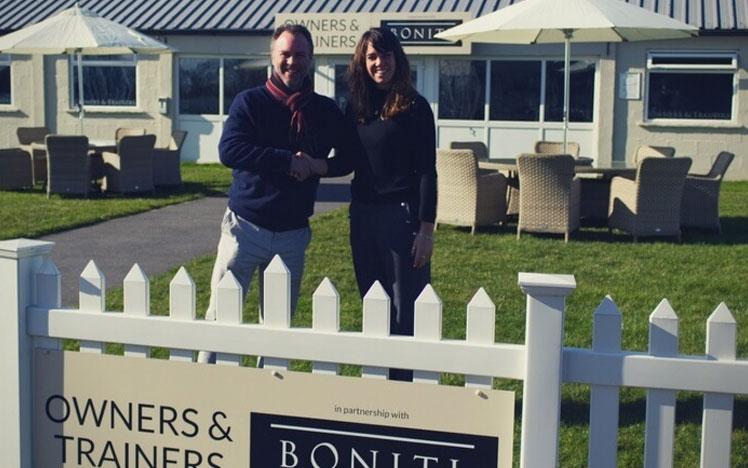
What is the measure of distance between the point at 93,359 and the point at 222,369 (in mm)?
448

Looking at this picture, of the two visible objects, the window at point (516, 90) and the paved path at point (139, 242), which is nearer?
the paved path at point (139, 242)

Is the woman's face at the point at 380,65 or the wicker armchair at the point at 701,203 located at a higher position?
the woman's face at the point at 380,65

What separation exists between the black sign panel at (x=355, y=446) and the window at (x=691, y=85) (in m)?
17.6

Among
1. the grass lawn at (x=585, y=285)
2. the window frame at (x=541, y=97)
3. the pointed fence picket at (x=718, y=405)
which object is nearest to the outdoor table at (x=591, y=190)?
the grass lawn at (x=585, y=285)

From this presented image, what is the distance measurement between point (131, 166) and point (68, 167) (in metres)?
0.84

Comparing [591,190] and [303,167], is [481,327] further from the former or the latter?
[591,190]

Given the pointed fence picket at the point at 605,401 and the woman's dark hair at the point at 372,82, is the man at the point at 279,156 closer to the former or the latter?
the woman's dark hair at the point at 372,82

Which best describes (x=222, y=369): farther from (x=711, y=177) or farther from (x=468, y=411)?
(x=711, y=177)

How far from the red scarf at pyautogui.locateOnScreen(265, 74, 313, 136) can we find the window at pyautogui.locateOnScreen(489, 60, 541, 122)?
16604 mm

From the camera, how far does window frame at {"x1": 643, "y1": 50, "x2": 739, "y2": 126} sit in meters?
19.2

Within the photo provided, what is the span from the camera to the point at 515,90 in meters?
20.6

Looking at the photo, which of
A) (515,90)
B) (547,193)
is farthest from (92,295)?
(515,90)

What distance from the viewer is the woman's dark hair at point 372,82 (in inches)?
175

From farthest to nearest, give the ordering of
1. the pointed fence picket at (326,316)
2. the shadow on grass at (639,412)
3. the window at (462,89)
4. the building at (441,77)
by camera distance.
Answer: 1. the window at (462,89)
2. the building at (441,77)
3. the shadow on grass at (639,412)
4. the pointed fence picket at (326,316)
